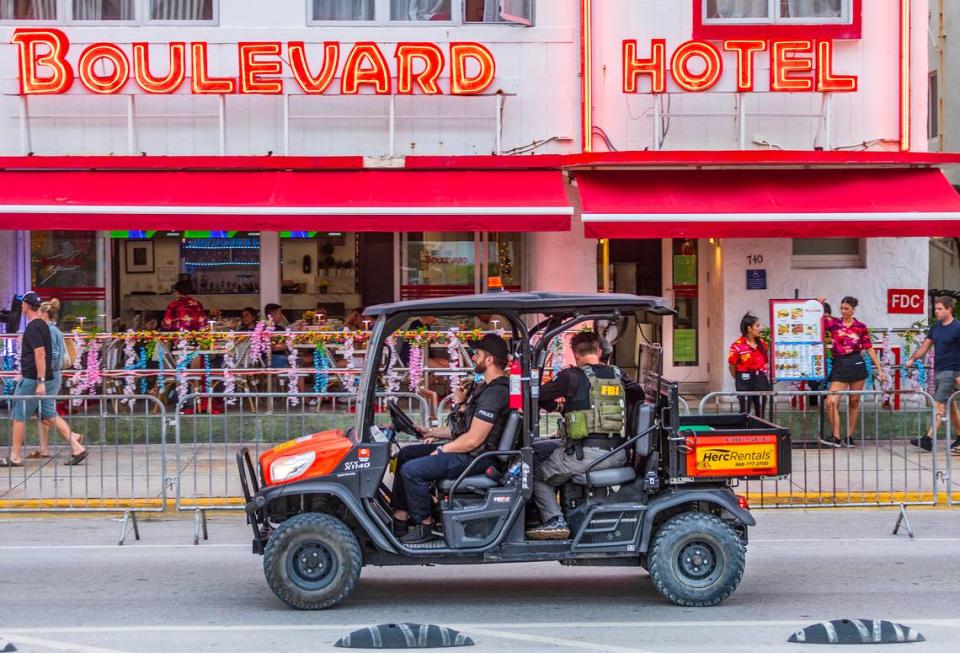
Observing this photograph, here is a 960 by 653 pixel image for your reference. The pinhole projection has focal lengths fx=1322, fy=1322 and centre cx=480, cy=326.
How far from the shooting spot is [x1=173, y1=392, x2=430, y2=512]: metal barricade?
11734 mm

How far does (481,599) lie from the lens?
338 inches

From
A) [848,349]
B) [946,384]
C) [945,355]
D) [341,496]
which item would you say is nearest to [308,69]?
[848,349]

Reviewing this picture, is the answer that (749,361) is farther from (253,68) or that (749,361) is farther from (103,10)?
(103,10)

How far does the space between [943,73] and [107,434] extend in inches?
675

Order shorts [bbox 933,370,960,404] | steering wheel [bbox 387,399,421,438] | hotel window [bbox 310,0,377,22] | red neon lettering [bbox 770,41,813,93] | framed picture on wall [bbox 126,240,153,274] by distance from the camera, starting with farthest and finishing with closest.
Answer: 1. framed picture on wall [bbox 126,240,153,274]
2. hotel window [bbox 310,0,377,22]
3. red neon lettering [bbox 770,41,813,93]
4. shorts [bbox 933,370,960,404]
5. steering wheel [bbox 387,399,421,438]

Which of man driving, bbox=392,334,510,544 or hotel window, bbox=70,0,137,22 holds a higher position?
hotel window, bbox=70,0,137,22

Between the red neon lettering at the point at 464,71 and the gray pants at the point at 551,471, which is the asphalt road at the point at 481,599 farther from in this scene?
the red neon lettering at the point at 464,71

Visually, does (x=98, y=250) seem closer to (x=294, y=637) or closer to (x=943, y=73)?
(x=294, y=637)

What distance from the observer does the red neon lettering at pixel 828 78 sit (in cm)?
1584

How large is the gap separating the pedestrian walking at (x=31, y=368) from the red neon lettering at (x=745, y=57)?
839 cm

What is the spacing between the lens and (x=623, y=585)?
29.3 ft

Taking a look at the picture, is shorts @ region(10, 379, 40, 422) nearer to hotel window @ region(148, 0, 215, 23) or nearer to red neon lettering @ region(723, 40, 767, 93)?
hotel window @ region(148, 0, 215, 23)

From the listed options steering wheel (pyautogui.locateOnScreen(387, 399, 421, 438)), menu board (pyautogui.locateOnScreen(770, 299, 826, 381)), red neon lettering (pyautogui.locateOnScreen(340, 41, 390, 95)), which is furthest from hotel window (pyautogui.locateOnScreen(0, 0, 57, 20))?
steering wheel (pyautogui.locateOnScreen(387, 399, 421, 438))

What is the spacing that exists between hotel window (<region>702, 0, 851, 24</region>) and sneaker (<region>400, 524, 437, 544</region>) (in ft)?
32.6
